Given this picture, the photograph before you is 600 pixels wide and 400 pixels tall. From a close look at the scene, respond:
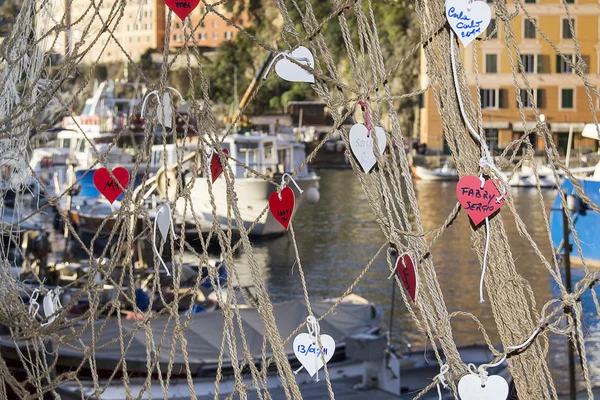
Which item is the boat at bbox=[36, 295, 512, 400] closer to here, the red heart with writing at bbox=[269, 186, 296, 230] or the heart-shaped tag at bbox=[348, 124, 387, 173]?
the red heart with writing at bbox=[269, 186, 296, 230]

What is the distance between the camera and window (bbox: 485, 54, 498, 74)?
3103 centimetres

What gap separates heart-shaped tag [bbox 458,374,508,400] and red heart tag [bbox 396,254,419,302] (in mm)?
350

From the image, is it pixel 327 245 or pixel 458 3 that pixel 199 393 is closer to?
pixel 458 3

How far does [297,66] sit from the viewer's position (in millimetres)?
2553

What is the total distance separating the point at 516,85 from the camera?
245 cm

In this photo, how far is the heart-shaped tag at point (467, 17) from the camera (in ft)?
7.27

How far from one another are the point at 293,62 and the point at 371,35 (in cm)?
25

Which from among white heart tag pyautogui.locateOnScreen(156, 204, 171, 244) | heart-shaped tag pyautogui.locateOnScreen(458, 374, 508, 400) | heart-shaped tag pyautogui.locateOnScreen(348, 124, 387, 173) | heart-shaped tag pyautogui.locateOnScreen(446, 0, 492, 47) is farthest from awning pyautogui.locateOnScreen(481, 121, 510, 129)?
heart-shaped tag pyautogui.locateOnScreen(458, 374, 508, 400)

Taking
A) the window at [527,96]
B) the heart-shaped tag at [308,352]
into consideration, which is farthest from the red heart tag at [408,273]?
the window at [527,96]

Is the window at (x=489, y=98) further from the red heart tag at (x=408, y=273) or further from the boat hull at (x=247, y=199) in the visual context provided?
the red heart tag at (x=408, y=273)

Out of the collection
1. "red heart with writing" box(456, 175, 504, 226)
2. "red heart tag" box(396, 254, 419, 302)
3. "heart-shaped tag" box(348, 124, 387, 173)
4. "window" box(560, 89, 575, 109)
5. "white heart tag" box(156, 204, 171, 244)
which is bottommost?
"red heart tag" box(396, 254, 419, 302)

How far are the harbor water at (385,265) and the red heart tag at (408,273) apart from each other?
17.1ft

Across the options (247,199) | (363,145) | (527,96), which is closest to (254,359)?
(527,96)

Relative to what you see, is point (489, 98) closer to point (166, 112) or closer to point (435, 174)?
point (435, 174)
